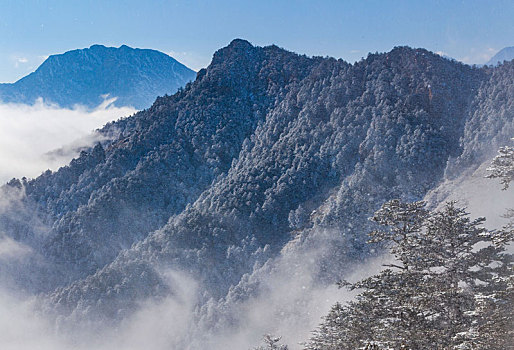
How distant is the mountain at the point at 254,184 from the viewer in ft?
385

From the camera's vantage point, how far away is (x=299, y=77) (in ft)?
617

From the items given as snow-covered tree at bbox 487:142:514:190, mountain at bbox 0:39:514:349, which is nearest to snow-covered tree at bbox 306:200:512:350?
snow-covered tree at bbox 487:142:514:190

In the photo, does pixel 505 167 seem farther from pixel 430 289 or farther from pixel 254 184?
pixel 254 184

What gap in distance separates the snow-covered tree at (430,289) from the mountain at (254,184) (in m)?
87.6

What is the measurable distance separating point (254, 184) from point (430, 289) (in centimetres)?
12297

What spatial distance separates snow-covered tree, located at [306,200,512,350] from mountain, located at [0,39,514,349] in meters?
87.6

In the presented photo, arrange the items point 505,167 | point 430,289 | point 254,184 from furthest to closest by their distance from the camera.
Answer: point 254,184, point 505,167, point 430,289

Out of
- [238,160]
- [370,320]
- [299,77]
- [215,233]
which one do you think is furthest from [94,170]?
[370,320]

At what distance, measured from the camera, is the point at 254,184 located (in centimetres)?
14338

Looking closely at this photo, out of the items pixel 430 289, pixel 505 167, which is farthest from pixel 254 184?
pixel 430 289

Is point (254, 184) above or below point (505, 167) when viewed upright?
below

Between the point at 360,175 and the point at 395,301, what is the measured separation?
105 meters

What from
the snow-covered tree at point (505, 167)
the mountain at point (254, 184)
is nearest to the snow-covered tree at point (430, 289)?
the snow-covered tree at point (505, 167)

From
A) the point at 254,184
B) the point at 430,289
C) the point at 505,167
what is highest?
the point at 505,167
